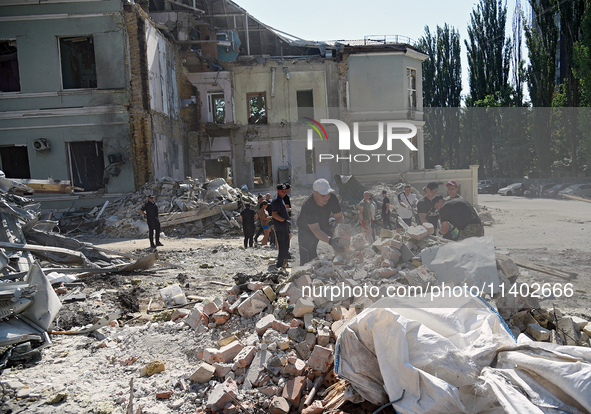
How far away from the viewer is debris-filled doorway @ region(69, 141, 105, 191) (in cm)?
1430

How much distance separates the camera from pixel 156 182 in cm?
1438

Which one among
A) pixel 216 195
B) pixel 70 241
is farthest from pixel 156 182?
pixel 70 241

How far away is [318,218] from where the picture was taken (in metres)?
5.57

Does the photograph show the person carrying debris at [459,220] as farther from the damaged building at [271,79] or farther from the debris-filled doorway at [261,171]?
the debris-filled doorway at [261,171]

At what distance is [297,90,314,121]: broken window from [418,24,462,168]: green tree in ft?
36.9

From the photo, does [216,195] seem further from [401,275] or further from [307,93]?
[401,275]

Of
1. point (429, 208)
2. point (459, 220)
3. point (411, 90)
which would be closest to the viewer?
point (459, 220)

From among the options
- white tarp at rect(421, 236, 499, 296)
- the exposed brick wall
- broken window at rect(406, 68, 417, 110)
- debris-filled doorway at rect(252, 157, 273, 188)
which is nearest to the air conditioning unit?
the exposed brick wall

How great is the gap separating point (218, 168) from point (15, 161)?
982 cm

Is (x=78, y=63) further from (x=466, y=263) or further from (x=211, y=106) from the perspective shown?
(x=466, y=263)

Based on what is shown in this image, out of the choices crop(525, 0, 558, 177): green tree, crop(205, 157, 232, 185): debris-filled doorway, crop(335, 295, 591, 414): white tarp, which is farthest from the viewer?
crop(525, 0, 558, 177): green tree

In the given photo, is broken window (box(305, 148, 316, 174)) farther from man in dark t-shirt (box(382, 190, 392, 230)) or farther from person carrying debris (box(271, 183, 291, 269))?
person carrying debris (box(271, 183, 291, 269))

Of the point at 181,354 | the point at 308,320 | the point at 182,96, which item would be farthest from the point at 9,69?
the point at 308,320

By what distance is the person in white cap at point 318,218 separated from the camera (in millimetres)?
5371
